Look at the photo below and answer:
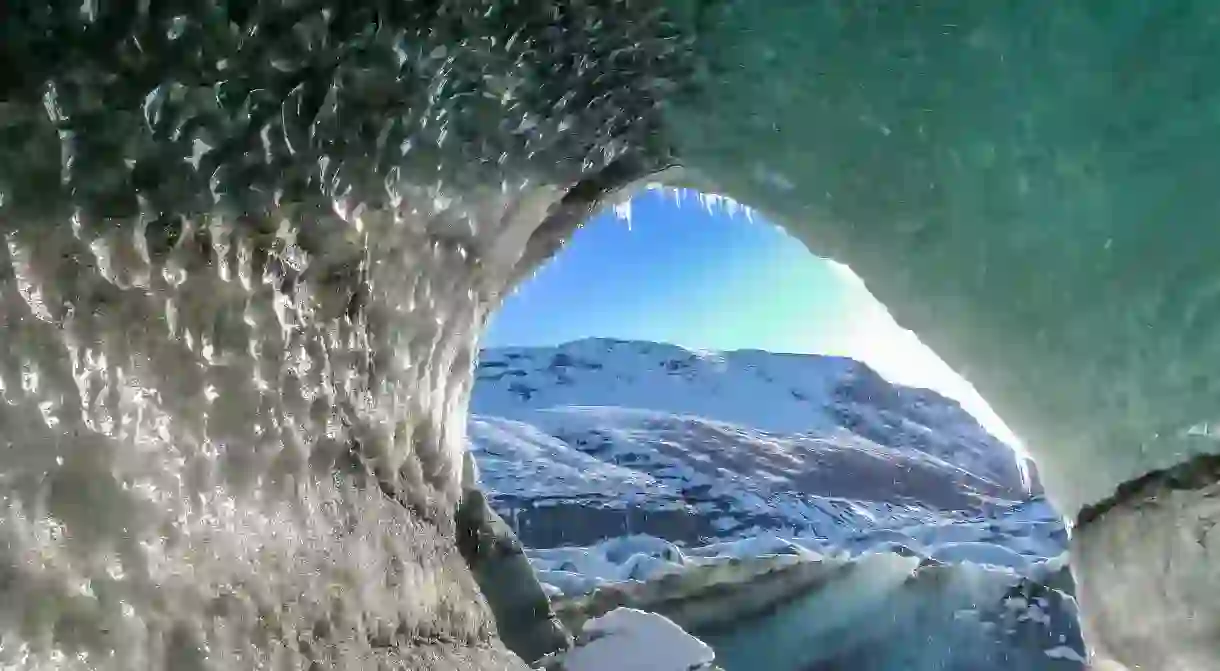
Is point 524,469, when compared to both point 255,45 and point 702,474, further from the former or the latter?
point 255,45

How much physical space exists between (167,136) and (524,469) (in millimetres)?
6534

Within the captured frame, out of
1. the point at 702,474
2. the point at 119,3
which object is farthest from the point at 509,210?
the point at 702,474

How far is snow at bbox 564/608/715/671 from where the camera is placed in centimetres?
180

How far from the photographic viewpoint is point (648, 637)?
196 cm

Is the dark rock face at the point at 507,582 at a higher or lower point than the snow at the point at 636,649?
higher

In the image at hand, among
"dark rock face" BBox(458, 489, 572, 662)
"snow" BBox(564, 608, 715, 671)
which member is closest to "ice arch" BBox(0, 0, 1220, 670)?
"dark rock face" BBox(458, 489, 572, 662)

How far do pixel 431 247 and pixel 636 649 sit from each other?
129cm

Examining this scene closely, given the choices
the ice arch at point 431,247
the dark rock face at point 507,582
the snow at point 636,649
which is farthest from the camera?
the snow at point 636,649

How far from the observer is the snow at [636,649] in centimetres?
180

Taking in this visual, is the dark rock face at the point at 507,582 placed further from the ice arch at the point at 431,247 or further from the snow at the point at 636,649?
the ice arch at the point at 431,247

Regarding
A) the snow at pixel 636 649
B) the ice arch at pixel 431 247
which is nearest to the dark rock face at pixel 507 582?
the snow at pixel 636 649

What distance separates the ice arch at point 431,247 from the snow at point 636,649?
74 cm

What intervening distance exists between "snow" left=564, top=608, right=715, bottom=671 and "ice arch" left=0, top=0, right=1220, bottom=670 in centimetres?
74

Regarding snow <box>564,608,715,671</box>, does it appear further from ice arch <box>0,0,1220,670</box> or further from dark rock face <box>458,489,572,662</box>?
ice arch <box>0,0,1220,670</box>
